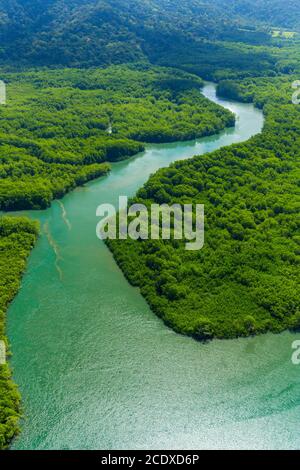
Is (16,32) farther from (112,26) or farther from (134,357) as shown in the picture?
(134,357)

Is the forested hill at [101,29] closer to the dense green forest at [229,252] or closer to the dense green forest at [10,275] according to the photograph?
the dense green forest at [229,252]

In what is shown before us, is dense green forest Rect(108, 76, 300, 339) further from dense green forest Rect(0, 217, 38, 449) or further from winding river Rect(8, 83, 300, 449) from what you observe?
dense green forest Rect(0, 217, 38, 449)

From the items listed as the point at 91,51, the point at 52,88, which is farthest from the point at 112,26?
the point at 52,88

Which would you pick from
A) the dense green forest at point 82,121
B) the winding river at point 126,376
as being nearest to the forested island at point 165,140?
the dense green forest at point 82,121

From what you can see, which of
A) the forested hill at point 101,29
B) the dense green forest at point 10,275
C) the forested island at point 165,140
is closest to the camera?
the dense green forest at point 10,275

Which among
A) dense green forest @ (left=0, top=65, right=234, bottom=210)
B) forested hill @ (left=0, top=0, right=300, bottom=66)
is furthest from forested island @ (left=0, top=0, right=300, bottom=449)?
forested hill @ (left=0, top=0, right=300, bottom=66)

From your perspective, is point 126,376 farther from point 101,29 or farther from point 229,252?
point 101,29
